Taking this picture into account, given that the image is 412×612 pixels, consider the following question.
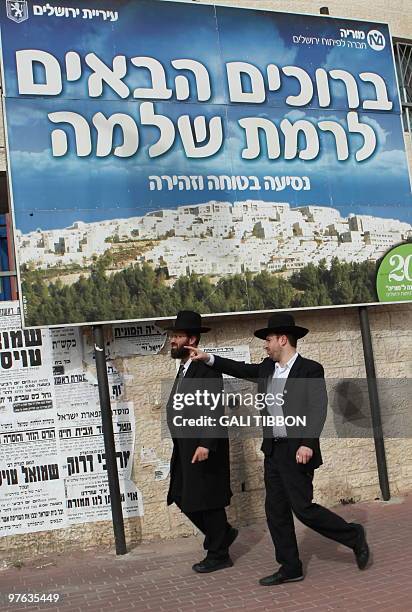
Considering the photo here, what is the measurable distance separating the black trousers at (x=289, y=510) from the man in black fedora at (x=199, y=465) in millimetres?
446

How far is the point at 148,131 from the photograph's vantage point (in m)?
6.71

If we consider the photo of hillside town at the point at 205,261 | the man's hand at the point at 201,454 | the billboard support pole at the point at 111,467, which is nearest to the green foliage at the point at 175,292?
the photo of hillside town at the point at 205,261

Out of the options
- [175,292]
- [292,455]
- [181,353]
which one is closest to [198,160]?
[175,292]

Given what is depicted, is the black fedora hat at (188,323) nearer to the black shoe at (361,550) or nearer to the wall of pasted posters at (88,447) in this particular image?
the wall of pasted posters at (88,447)

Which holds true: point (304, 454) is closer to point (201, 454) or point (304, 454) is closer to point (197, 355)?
point (201, 454)

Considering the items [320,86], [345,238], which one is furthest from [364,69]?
[345,238]

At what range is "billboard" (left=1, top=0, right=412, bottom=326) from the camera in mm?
6340

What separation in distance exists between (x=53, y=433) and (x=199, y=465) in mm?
1590

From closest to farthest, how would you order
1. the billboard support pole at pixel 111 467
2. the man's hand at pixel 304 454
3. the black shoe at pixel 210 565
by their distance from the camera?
the man's hand at pixel 304 454 → the black shoe at pixel 210 565 → the billboard support pole at pixel 111 467

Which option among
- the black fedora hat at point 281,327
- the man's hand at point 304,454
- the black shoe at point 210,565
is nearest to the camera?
the man's hand at point 304,454

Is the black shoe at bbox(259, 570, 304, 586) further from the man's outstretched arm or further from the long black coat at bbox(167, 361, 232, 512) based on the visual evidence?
the man's outstretched arm

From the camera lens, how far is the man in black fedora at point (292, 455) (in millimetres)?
5039

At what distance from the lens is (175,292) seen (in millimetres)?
6660

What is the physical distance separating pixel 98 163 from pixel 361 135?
2.74m
